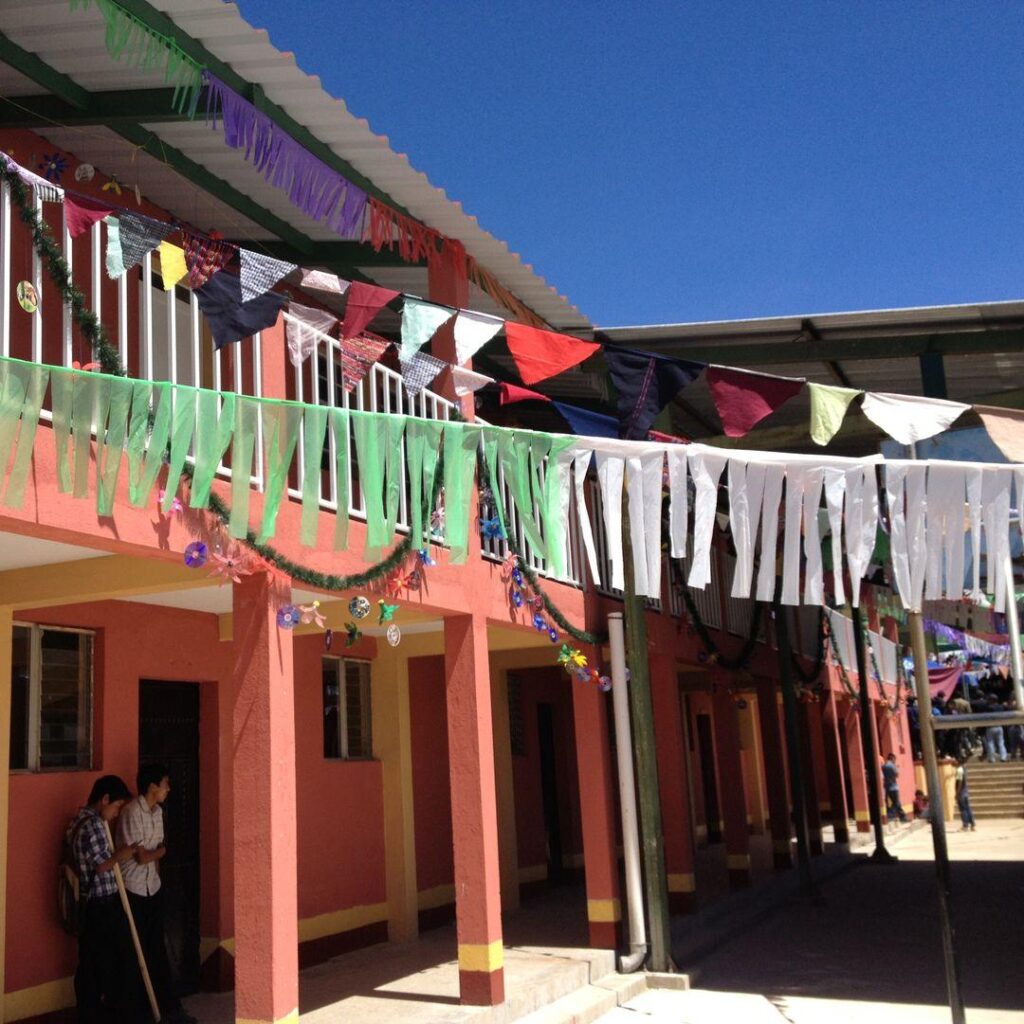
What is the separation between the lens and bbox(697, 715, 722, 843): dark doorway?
2402 centimetres

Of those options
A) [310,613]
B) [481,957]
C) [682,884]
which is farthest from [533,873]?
[310,613]

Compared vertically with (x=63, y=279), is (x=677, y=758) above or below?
below

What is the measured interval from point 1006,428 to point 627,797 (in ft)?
17.4

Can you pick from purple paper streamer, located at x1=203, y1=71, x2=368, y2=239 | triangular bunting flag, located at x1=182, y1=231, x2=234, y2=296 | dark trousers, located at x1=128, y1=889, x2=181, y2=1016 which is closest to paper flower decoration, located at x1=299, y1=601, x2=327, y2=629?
triangular bunting flag, located at x1=182, y1=231, x2=234, y2=296

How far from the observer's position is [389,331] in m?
12.1

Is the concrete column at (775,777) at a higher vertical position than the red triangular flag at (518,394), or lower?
lower

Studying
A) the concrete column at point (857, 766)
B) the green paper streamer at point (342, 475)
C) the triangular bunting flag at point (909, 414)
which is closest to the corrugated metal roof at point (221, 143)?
the green paper streamer at point (342, 475)

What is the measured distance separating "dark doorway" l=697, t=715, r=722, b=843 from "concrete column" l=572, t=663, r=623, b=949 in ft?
45.1

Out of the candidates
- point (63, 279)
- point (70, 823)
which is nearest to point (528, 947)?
point (70, 823)

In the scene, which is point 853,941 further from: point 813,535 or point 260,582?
point 260,582

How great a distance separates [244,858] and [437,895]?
664 cm

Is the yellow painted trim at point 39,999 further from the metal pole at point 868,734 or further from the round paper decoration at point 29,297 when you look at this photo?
the metal pole at point 868,734

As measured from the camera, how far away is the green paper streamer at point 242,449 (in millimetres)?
5238

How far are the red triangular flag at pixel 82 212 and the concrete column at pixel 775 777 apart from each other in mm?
13393
